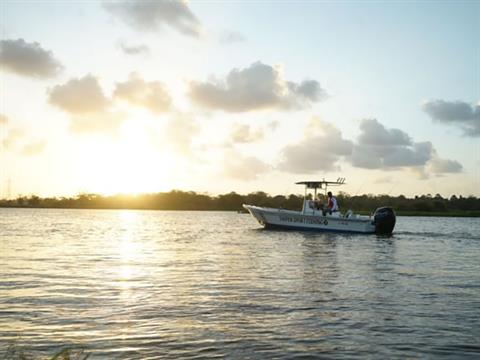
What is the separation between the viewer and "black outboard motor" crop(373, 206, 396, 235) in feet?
152

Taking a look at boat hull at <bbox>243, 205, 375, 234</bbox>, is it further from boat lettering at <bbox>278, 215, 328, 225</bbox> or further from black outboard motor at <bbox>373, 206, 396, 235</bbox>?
black outboard motor at <bbox>373, 206, 396, 235</bbox>

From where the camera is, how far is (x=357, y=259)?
27.5 m

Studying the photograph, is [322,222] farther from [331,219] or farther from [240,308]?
[240,308]

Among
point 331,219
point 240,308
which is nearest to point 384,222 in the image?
point 331,219

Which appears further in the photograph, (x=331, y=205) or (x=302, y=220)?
(x=302, y=220)

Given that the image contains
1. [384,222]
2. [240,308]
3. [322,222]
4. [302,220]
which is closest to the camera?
[240,308]

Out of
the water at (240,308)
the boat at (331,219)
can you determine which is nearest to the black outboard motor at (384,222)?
the boat at (331,219)

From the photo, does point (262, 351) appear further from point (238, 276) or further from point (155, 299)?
point (238, 276)

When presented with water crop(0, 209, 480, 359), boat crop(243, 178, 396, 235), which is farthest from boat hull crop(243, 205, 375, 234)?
water crop(0, 209, 480, 359)

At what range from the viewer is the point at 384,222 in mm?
46469

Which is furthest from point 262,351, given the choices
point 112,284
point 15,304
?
point 112,284

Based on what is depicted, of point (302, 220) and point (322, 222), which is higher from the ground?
point (302, 220)

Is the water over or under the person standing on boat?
under

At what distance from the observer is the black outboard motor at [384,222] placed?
152 ft
